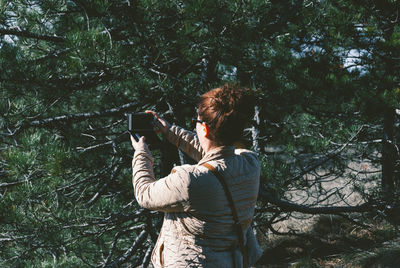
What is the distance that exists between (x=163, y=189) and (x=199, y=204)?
0.48 ft

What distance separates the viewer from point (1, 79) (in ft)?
7.93

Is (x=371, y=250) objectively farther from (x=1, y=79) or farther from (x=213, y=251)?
(x=1, y=79)

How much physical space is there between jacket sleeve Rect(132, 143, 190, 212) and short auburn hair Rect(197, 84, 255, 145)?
0.72 feet

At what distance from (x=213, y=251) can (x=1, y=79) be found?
1936 millimetres

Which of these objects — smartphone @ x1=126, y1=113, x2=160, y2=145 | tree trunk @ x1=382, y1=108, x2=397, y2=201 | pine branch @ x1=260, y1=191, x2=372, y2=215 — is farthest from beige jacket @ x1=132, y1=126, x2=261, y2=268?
tree trunk @ x1=382, y1=108, x2=397, y2=201

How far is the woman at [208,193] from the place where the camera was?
1308mm

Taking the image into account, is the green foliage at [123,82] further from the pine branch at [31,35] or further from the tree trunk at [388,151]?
the tree trunk at [388,151]

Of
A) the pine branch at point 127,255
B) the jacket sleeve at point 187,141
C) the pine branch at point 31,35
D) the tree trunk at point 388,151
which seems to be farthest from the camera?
the tree trunk at point 388,151

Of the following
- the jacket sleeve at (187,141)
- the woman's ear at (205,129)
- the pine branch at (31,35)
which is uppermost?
the pine branch at (31,35)

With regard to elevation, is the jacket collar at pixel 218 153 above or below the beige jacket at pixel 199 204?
above

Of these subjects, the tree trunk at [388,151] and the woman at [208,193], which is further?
the tree trunk at [388,151]

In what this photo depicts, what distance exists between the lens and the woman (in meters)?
1.31

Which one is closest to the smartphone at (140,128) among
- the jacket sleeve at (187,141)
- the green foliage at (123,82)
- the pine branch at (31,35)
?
the jacket sleeve at (187,141)

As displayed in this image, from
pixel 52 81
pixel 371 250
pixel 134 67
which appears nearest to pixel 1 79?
pixel 52 81
